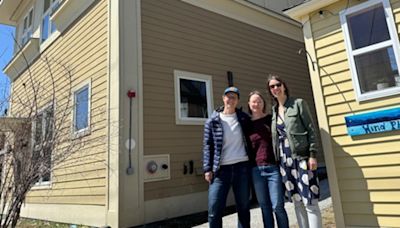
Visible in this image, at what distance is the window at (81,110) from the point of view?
5.86 meters

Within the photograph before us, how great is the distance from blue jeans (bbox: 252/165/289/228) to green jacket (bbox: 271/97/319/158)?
195 mm

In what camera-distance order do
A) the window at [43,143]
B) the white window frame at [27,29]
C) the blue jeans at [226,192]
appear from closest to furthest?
the blue jeans at [226,192], the window at [43,143], the white window frame at [27,29]

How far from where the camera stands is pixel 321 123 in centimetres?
406

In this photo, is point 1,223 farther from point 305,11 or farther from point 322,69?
point 305,11

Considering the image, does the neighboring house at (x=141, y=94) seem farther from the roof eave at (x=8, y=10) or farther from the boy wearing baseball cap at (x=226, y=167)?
the roof eave at (x=8, y=10)

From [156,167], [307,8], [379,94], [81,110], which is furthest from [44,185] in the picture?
[379,94]

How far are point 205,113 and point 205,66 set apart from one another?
0.99m

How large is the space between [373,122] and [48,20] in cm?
840

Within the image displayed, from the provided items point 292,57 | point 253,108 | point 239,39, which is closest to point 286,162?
point 253,108

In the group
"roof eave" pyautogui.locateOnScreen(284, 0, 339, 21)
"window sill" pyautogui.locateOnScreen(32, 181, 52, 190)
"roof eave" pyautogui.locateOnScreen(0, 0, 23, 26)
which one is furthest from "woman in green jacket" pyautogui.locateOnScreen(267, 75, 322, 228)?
"roof eave" pyautogui.locateOnScreen(0, 0, 23, 26)

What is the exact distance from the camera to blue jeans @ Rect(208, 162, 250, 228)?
3027 millimetres

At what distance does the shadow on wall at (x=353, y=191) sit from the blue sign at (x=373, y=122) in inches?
4.9

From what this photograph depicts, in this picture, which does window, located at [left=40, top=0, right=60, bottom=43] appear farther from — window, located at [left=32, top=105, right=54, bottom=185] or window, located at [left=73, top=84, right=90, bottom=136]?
window, located at [left=32, top=105, right=54, bottom=185]

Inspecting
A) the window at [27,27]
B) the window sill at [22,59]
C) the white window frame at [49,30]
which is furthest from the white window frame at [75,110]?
the window at [27,27]
